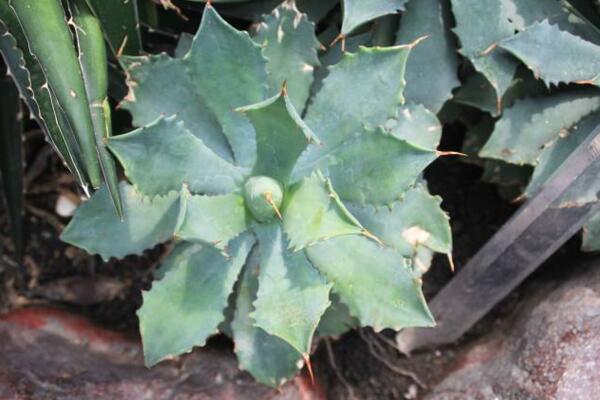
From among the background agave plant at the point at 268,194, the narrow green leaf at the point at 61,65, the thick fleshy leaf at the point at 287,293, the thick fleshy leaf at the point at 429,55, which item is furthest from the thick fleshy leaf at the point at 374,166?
the narrow green leaf at the point at 61,65

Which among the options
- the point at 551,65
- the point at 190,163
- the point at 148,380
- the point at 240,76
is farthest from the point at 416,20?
the point at 148,380

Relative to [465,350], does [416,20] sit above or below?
above

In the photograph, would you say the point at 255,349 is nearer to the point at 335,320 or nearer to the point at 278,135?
the point at 335,320

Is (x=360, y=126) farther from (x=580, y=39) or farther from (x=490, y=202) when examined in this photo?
(x=490, y=202)

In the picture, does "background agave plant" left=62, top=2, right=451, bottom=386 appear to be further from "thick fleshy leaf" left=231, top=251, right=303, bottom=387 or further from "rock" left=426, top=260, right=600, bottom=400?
"rock" left=426, top=260, right=600, bottom=400

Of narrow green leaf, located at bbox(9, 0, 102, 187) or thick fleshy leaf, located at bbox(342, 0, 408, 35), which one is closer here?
narrow green leaf, located at bbox(9, 0, 102, 187)

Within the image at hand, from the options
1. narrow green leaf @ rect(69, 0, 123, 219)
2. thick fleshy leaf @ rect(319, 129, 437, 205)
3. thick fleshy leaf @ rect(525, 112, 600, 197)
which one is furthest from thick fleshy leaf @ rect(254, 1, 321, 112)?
thick fleshy leaf @ rect(525, 112, 600, 197)

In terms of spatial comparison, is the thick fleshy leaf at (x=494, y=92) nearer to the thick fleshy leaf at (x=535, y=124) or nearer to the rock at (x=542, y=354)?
the thick fleshy leaf at (x=535, y=124)
